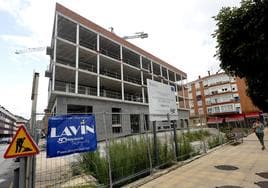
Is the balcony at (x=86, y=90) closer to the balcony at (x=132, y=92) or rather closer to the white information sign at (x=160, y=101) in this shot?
the balcony at (x=132, y=92)

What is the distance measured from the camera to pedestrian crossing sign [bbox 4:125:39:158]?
11.1 feet

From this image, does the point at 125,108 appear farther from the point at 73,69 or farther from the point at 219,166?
the point at 219,166

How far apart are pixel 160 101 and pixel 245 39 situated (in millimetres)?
3898

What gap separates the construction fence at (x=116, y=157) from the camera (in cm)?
535

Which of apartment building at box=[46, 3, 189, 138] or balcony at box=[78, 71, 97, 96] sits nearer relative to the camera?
apartment building at box=[46, 3, 189, 138]

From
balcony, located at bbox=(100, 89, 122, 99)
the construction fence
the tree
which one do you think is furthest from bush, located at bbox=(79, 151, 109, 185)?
balcony, located at bbox=(100, 89, 122, 99)

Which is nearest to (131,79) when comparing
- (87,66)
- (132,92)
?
(132,92)

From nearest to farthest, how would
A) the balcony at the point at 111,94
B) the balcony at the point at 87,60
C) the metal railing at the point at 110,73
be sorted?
the balcony at the point at 87,60 < the balcony at the point at 111,94 < the metal railing at the point at 110,73

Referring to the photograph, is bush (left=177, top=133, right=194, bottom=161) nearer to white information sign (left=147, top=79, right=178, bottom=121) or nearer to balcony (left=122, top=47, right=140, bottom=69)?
white information sign (left=147, top=79, right=178, bottom=121)

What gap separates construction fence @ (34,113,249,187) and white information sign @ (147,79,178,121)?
0.42 ft

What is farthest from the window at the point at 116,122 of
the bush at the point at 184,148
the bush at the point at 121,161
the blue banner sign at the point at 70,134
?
the bush at the point at 184,148

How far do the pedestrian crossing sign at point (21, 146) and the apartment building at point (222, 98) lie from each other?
160ft

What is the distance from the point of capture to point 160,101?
8.02m

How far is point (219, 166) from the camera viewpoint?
279 inches
